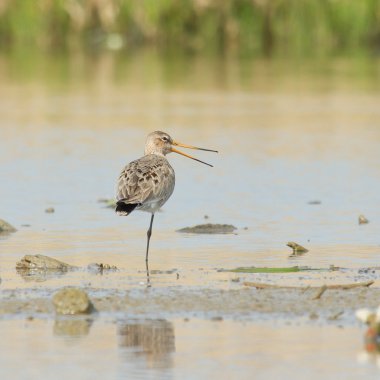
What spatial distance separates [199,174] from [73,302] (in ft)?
25.5

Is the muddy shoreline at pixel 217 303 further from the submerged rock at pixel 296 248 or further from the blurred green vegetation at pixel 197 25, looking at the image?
the blurred green vegetation at pixel 197 25

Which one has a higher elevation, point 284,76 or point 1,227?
point 284,76

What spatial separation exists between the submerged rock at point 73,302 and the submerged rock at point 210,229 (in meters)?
3.59

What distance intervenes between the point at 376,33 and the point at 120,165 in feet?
69.6

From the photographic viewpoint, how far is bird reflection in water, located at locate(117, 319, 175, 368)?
22.4 feet

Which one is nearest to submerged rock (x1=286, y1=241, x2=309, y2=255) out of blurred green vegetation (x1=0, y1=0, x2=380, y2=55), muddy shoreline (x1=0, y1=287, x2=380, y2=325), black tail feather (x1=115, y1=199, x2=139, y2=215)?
black tail feather (x1=115, y1=199, x2=139, y2=215)

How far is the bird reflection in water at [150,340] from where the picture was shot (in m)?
6.84

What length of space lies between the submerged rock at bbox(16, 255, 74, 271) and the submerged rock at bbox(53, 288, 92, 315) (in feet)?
5.34

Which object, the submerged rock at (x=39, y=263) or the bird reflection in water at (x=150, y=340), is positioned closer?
the bird reflection in water at (x=150, y=340)

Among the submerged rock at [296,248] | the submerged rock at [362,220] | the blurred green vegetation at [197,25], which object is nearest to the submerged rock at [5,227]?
the submerged rock at [296,248]

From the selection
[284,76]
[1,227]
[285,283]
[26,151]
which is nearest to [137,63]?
[284,76]

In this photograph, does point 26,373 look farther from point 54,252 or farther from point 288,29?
point 288,29

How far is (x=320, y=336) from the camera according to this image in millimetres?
7207

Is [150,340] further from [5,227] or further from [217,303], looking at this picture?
[5,227]
